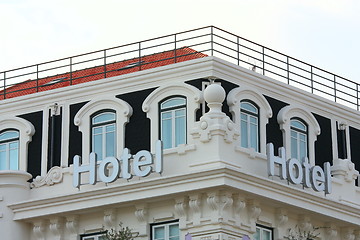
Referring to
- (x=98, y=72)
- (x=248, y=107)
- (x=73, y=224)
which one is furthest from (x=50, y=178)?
(x=248, y=107)

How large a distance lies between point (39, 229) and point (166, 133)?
6441 mm

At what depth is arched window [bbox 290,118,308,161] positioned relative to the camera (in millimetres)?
60375

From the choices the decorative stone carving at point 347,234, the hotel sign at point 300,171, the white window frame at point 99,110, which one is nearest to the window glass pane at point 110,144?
the white window frame at point 99,110

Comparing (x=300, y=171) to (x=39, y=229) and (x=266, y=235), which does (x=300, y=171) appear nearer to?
(x=266, y=235)

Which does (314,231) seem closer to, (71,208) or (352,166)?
(352,166)

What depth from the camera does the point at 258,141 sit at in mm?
58594

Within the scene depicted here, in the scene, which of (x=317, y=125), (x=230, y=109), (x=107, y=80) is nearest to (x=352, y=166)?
(x=317, y=125)

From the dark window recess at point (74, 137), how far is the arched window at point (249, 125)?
22.0ft

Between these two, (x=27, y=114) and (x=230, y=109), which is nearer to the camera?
(x=230, y=109)

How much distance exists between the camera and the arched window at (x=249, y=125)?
58000 millimetres

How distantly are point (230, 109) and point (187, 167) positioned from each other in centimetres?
316

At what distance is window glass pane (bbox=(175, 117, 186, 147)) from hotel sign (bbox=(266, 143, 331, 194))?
3.32 meters

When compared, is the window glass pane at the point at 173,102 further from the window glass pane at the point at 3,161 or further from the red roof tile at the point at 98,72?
the window glass pane at the point at 3,161

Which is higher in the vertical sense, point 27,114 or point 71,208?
point 27,114
